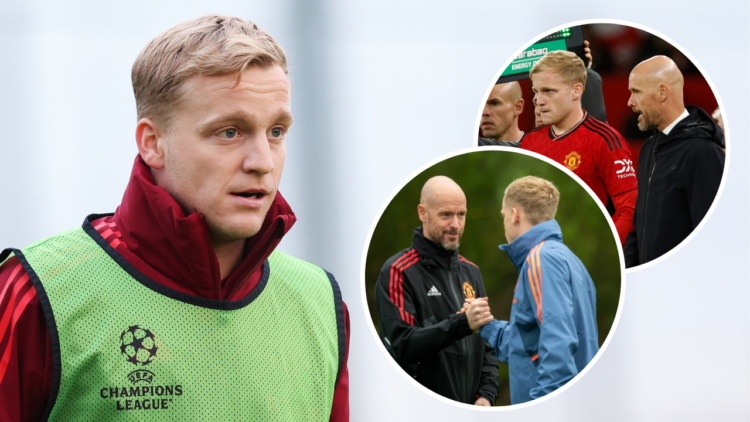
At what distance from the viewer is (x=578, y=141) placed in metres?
1.35

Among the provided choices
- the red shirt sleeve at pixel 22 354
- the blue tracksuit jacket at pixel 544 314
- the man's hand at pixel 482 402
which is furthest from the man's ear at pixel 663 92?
the red shirt sleeve at pixel 22 354

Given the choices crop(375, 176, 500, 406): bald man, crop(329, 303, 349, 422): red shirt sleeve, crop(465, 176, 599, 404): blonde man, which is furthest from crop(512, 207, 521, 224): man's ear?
crop(329, 303, 349, 422): red shirt sleeve

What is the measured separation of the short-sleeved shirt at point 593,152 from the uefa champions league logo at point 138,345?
38.9 inches

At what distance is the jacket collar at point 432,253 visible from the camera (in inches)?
49.1

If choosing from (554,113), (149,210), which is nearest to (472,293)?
(554,113)

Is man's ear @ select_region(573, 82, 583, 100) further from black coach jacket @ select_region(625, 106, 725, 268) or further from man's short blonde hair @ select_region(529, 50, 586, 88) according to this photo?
black coach jacket @ select_region(625, 106, 725, 268)

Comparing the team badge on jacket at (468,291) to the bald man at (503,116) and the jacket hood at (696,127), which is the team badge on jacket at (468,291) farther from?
the jacket hood at (696,127)

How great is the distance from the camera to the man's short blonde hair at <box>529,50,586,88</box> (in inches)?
54.1

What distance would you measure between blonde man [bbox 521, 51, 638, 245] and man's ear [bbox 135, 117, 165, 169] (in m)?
0.94

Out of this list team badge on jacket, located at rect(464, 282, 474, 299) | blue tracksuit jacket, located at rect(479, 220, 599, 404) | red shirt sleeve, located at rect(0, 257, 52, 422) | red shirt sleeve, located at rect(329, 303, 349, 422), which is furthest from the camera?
team badge on jacket, located at rect(464, 282, 474, 299)

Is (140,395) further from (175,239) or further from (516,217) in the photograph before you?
(516,217)

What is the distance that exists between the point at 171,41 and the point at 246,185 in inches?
6.0

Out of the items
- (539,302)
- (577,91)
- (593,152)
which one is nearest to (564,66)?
(577,91)

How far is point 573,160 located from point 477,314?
1.31 ft
